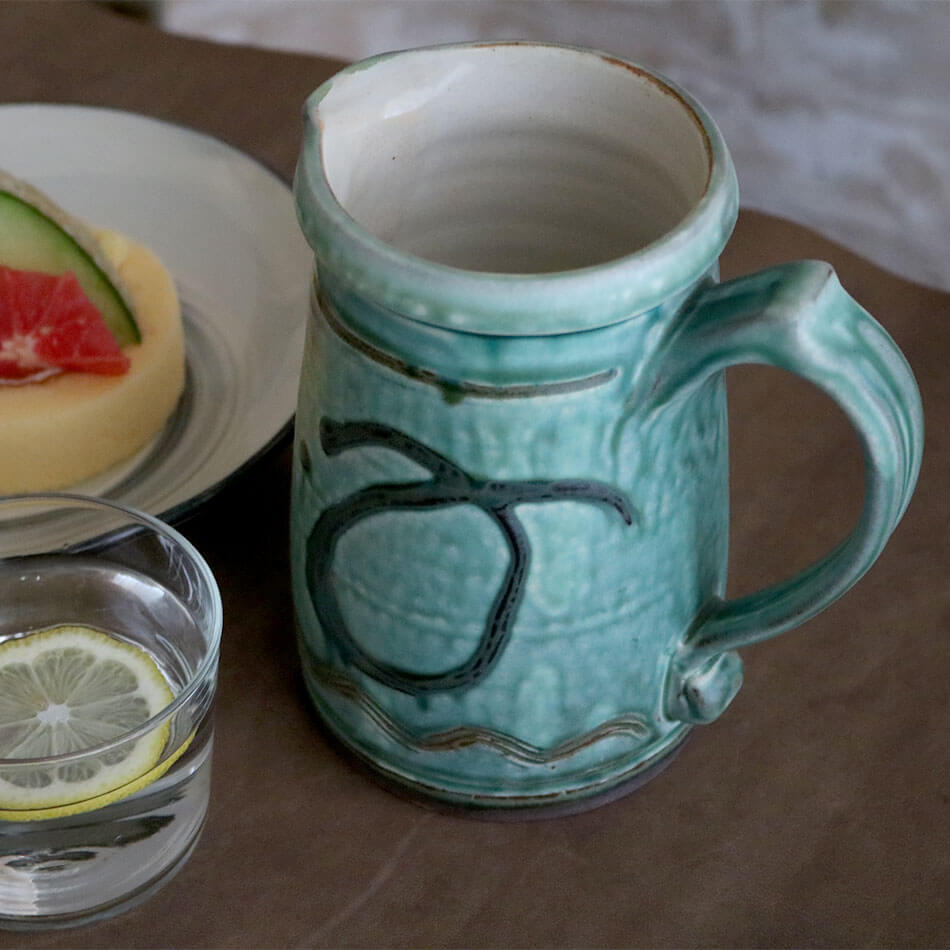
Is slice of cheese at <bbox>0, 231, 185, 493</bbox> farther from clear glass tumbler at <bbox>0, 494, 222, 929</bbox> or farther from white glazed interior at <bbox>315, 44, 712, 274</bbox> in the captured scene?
white glazed interior at <bbox>315, 44, 712, 274</bbox>

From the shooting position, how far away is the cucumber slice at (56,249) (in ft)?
1.62

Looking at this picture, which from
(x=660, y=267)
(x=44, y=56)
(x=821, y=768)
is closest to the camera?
(x=660, y=267)

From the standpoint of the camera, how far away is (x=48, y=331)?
0.48 meters

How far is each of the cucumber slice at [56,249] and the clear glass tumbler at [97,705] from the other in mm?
111

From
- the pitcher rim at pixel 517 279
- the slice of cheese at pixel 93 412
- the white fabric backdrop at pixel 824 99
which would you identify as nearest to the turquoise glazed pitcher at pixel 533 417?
the pitcher rim at pixel 517 279

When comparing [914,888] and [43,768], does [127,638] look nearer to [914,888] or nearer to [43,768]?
[43,768]

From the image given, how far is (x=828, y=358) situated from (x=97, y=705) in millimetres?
227

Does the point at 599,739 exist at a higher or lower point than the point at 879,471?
lower

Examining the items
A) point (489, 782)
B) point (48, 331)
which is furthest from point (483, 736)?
point (48, 331)

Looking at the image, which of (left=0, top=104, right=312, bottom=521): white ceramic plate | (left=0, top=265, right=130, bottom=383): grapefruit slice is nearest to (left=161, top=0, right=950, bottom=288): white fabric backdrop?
(left=0, top=104, right=312, bottom=521): white ceramic plate

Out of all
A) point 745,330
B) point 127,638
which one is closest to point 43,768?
point 127,638

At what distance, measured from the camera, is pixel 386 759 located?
0.37 meters

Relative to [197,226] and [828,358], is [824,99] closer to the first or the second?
[197,226]

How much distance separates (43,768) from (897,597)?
0.29m
